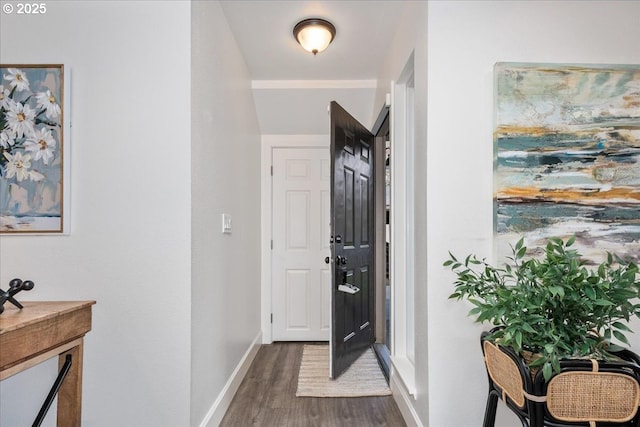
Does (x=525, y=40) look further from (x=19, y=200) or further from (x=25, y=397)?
(x=25, y=397)

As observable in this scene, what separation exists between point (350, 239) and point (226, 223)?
1112mm

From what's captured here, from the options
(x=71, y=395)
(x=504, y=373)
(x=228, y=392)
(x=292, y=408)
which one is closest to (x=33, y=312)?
(x=71, y=395)

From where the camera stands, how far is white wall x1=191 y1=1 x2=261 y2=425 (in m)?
1.93

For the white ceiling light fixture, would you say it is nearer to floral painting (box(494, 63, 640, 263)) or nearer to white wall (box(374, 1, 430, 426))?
white wall (box(374, 1, 430, 426))

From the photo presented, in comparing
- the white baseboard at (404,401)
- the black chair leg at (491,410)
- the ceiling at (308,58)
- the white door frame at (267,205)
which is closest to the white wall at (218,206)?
the ceiling at (308,58)

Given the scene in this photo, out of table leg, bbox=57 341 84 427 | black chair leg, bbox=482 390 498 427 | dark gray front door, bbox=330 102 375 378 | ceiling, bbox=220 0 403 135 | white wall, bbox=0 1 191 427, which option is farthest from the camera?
dark gray front door, bbox=330 102 375 378

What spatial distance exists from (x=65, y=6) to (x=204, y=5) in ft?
2.14

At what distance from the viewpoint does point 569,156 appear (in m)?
1.87

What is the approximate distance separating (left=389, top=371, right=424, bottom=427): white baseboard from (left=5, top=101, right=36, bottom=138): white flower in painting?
240 centimetres

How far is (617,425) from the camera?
1200 millimetres

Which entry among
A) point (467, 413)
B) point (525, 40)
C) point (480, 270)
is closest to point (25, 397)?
point (467, 413)

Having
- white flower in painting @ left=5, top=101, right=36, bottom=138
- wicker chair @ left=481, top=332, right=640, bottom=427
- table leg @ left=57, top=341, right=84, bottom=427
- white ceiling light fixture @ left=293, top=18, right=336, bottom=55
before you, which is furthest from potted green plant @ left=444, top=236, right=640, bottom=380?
white flower in painting @ left=5, top=101, right=36, bottom=138

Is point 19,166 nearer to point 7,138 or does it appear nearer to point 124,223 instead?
point 7,138

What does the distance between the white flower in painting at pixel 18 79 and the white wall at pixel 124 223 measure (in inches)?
3.2
